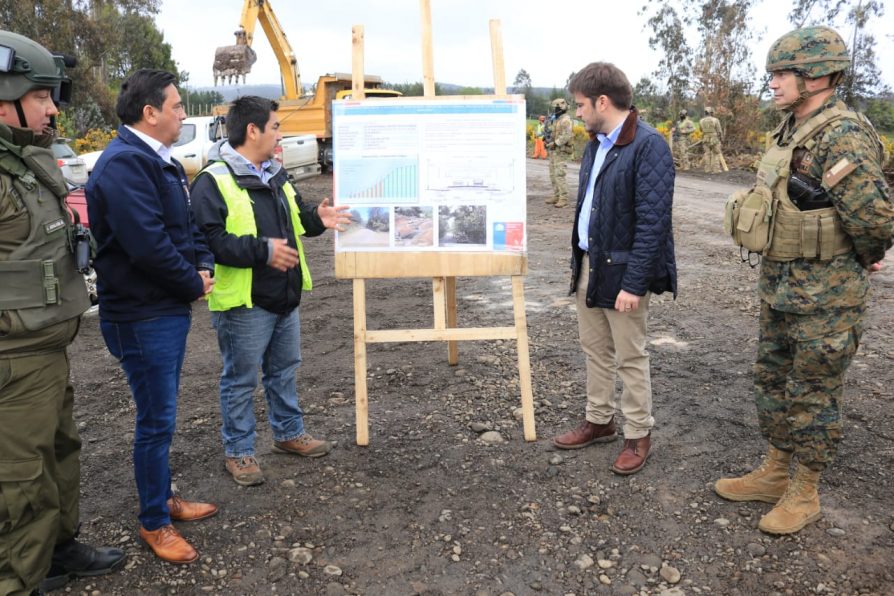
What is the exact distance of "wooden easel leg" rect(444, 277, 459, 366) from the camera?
15.7ft

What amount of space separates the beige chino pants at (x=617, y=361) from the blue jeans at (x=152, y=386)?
6.75ft

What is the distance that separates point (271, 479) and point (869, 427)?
3426 millimetres

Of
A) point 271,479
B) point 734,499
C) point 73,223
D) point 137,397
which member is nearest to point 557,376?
point 734,499

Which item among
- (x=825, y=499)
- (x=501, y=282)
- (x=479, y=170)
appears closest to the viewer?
(x=825, y=499)

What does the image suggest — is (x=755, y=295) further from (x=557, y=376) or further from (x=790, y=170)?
(x=790, y=170)

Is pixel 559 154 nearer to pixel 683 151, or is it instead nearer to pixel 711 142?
pixel 711 142

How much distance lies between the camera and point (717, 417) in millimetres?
4320

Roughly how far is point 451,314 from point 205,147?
10039mm

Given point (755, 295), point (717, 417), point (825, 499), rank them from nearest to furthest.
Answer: point (825, 499) < point (717, 417) < point (755, 295)

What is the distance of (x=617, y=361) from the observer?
3.71 metres

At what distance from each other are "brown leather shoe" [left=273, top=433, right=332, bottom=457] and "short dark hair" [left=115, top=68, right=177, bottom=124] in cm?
191

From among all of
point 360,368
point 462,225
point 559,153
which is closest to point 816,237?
point 462,225

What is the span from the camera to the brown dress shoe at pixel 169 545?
298 cm

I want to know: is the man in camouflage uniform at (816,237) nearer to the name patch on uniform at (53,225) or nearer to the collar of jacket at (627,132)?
the collar of jacket at (627,132)
